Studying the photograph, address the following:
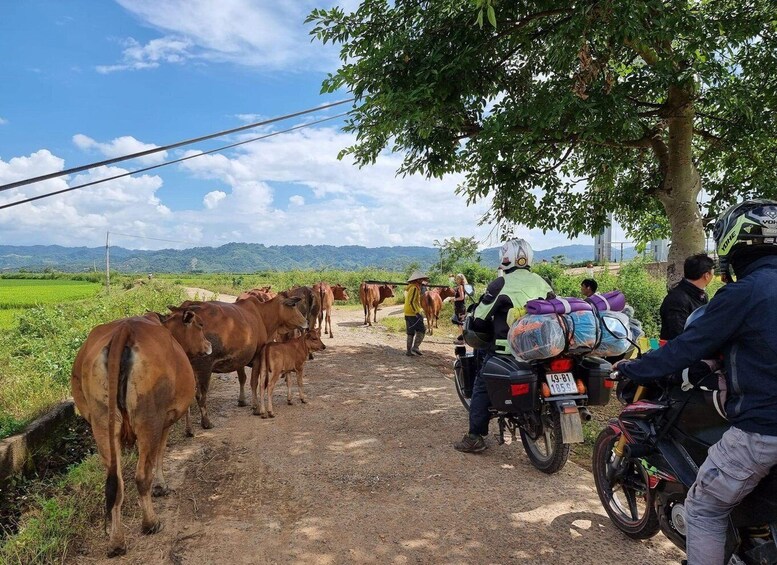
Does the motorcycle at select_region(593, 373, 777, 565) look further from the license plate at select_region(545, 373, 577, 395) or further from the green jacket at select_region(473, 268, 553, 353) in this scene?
the green jacket at select_region(473, 268, 553, 353)

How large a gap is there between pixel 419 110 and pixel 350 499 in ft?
15.0

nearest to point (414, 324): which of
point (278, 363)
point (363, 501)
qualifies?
point (278, 363)

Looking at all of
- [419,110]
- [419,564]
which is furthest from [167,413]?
[419,110]

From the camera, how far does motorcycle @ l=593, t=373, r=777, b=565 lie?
2422mm

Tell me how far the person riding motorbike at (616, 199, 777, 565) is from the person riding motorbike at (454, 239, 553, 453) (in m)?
2.10

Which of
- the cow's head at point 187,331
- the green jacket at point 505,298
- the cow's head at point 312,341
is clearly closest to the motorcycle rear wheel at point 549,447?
the green jacket at point 505,298

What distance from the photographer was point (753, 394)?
2188 mm

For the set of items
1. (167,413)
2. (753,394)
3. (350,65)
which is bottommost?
(167,413)

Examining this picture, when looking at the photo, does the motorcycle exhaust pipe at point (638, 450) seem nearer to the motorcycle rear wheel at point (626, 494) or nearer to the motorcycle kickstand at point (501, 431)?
the motorcycle rear wheel at point (626, 494)

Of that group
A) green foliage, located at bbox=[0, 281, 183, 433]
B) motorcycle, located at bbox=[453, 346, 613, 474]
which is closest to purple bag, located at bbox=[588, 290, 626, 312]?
motorcycle, located at bbox=[453, 346, 613, 474]

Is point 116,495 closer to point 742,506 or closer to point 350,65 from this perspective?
point 742,506

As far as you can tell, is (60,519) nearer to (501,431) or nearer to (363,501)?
(363,501)

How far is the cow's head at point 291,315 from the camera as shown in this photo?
780 centimetres

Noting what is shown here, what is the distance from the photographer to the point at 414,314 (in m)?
11.1
